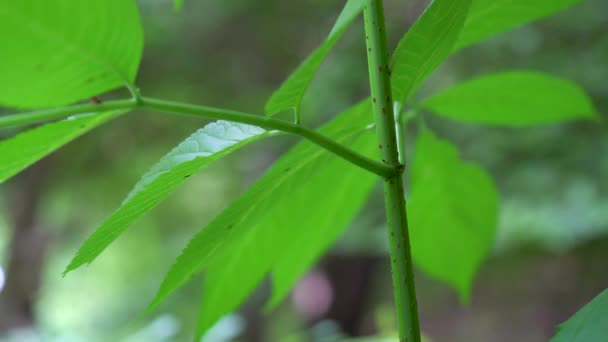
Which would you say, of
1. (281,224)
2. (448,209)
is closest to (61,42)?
(281,224)

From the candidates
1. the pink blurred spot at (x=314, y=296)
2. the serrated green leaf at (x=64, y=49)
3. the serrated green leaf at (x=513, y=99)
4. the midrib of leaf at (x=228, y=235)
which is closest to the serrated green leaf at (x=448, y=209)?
the serrated green leaf at (x=513, y=99)

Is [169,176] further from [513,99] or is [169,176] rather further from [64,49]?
[513,99]

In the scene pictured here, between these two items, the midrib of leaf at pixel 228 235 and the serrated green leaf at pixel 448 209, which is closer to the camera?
the midrib of leaf at pixel 228 235

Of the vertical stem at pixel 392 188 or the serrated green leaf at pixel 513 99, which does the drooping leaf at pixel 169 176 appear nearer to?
the vertical stem at pixel 392 188

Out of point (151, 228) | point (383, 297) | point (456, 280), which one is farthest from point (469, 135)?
point (151, 228)

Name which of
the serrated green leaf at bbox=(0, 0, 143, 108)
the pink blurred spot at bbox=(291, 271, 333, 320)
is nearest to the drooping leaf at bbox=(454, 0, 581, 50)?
the serrated green leaf at bbox=(0, 0, 143, 108)

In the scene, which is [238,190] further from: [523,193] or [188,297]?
[523,193]

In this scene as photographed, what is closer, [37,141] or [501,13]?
[37,141]
